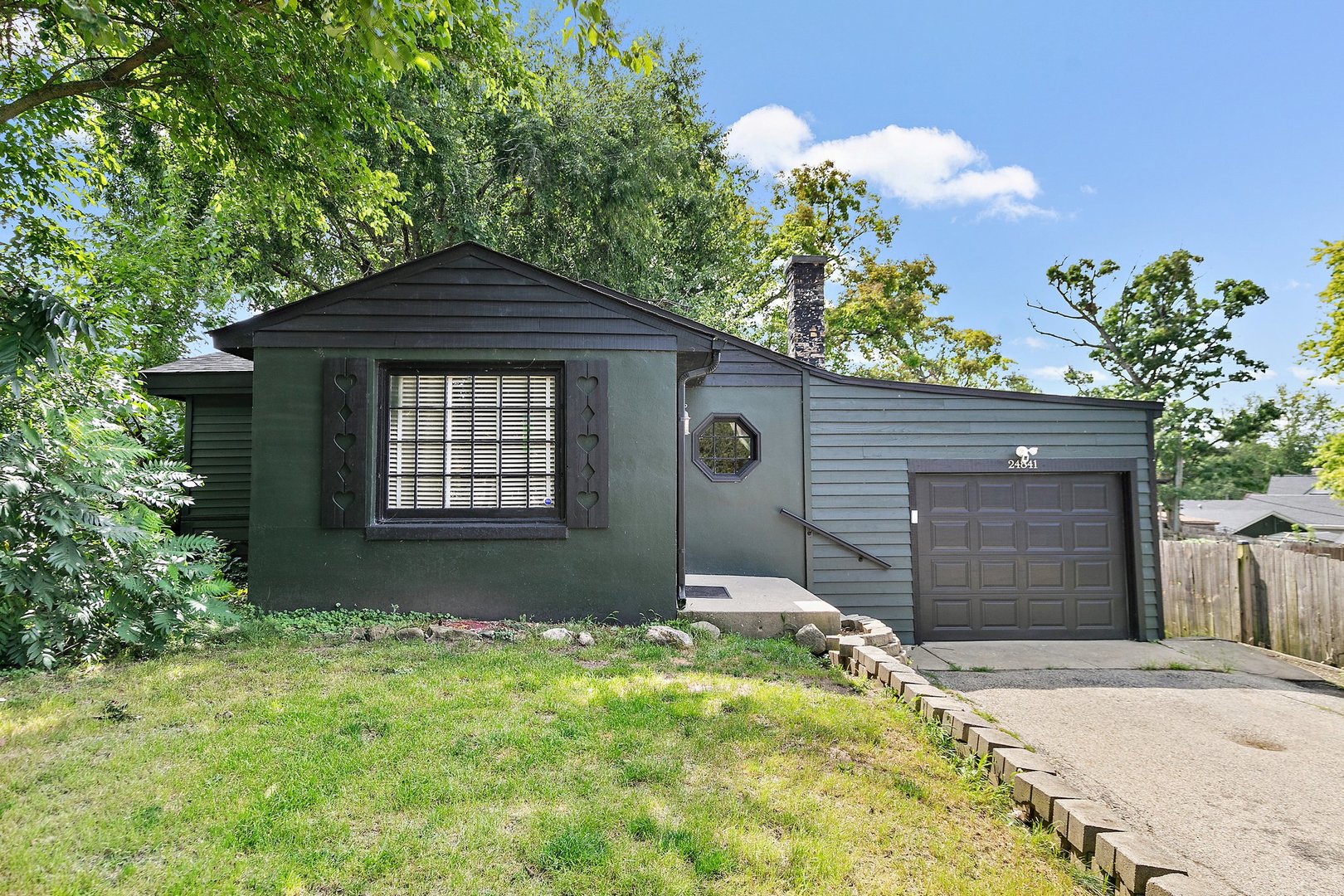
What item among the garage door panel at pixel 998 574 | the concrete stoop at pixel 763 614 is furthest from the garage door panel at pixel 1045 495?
the concrete stoop at pixel 763 614

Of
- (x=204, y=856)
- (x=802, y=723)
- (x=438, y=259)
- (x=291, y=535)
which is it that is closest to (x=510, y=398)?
(x=438, y=259)

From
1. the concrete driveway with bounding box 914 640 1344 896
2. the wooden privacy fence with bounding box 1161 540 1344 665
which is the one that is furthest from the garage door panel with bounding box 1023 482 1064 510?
the wooden privacy fence with bounding box 1161 540 1344 665

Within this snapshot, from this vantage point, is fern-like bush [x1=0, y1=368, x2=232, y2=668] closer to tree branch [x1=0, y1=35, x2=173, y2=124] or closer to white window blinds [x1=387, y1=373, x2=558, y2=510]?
white window blinds [x1=387, y1=373, x2=558, y2=510]

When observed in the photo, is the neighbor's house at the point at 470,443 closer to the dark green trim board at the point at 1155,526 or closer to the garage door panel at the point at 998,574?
the garage door panel at the point at 998,574

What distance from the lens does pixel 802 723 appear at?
10.7 feet

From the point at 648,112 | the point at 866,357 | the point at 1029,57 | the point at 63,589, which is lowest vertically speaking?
the point at 63,589

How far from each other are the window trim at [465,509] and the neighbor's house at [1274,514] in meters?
25.3

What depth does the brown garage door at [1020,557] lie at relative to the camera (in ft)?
24.0

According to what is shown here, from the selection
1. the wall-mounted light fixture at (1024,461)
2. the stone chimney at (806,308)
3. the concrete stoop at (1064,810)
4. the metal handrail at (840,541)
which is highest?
the stone chimney at (806,308)

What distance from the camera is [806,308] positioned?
26.9ft

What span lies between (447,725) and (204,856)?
1.16m

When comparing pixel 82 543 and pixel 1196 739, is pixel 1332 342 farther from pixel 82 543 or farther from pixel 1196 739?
pixel 82 543

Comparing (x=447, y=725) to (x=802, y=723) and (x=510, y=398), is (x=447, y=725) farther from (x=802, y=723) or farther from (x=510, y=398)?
(x=510, y=398)

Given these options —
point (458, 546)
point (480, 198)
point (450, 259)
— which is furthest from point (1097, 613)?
point (480, 198)
